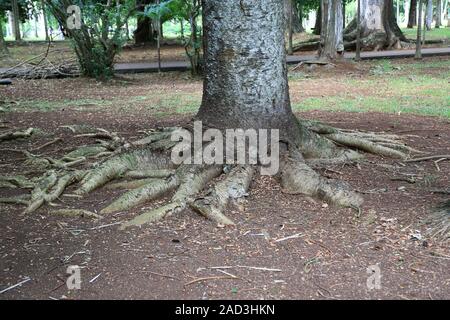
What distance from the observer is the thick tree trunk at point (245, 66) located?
5.26 m

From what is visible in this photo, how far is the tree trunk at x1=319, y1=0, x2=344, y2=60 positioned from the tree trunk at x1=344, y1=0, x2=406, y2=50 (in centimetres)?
545

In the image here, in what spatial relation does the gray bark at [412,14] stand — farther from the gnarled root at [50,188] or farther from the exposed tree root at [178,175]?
the gnarled root at [50,188]

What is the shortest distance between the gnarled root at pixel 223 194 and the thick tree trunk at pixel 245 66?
556 mm

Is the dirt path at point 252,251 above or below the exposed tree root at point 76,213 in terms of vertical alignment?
below

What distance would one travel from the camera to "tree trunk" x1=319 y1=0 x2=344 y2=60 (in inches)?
701

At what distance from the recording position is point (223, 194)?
4848 mm

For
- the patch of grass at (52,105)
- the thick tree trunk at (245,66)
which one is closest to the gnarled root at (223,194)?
the thick tree trunk at (245,66)

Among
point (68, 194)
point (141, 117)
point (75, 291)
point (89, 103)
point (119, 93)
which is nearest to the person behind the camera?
point (75, 291)

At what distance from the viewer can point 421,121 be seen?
8.68 metres

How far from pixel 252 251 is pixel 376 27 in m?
21.9

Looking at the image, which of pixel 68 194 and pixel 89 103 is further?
pixel 89 103

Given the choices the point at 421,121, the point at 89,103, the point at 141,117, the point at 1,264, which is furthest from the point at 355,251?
the point at 89,103

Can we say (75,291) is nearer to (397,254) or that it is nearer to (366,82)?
(397,254)

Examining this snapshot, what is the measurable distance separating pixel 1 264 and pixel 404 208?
313 cm
